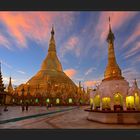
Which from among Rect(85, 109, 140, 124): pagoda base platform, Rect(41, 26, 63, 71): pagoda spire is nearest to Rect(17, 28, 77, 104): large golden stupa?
Rect(41, 26, 63, 71): pagoda spire

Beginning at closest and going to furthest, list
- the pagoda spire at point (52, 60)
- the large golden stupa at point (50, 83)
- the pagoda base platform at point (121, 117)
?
the pagoda base platform at point (121, 117)
the large golden stupa at point (50, 83)
the pagoda spire at point (52, 60)

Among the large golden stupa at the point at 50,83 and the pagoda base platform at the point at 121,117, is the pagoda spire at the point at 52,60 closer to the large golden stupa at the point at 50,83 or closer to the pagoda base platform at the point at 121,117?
the large golden stupa at the point at 50,83

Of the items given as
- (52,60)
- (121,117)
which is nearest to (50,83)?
(52,60)

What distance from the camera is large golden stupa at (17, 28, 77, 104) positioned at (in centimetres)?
2873

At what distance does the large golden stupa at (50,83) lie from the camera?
28734 millimetres

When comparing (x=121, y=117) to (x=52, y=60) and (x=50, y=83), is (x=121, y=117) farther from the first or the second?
(x=52, y=60)

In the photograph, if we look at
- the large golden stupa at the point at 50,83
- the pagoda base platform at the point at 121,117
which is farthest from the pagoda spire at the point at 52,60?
the pagoda base platform at the point at 121,117

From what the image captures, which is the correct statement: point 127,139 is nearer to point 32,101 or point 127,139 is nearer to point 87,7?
point 87,7

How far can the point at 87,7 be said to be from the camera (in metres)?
4.02

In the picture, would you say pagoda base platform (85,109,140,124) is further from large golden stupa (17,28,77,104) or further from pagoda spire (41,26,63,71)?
pagoda spire (41,26,63,71)

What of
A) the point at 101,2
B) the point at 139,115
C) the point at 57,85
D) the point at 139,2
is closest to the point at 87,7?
the point at 101,2

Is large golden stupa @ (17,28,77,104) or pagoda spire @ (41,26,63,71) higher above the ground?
pagoda spire @ (41,26,63,71)

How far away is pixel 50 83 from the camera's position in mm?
29562

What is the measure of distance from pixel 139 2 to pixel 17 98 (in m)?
27.1
